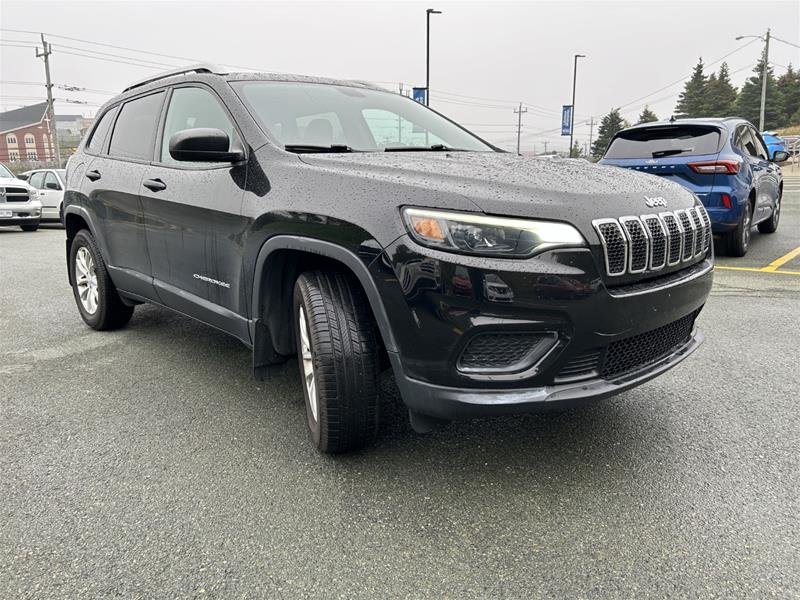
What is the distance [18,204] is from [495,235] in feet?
49.9

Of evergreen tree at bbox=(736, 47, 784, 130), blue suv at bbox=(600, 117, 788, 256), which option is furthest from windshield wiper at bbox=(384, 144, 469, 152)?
evergreen tree at bbox=(736, 47, 784, 130)

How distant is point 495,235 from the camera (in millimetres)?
2049

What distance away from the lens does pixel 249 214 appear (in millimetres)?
2748

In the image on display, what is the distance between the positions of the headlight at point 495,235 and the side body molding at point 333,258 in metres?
0.28

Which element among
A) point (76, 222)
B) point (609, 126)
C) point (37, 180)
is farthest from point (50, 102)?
point (609, 126)

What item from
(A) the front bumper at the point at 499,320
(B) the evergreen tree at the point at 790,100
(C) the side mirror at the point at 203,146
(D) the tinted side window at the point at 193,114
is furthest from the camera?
(B) the evergreen tree at the point at 790,100

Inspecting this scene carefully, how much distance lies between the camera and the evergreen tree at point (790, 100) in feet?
207

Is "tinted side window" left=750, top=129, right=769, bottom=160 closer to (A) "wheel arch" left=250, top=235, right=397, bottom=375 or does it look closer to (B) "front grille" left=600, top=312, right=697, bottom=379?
(B) "front grille" left=600, top=312, right=697, bottom=379

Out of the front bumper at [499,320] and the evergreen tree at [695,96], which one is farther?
the evergreen tree at [695,96]

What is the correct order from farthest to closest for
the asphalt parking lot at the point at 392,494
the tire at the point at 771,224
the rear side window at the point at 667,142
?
the tire at the point at 771,224, the rear side window at the point at 667,142, the asphalt parking lot at the point at 392,494

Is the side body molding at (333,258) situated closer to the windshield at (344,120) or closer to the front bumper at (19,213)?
the windshield at (344,120)

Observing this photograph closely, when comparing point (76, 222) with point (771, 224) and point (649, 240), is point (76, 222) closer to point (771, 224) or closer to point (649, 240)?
point (649, 240)

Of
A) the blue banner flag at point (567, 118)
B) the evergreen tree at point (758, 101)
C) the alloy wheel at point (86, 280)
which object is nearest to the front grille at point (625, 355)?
the alloy wheel at point (86, 280)

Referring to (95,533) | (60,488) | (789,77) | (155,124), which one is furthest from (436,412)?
(789,77)
